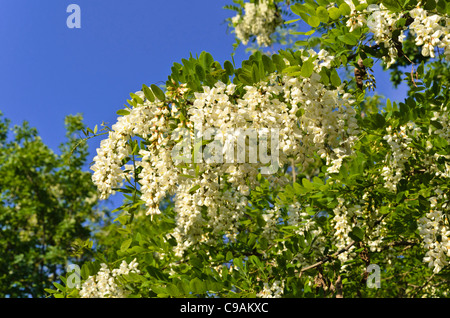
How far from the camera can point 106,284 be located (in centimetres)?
376

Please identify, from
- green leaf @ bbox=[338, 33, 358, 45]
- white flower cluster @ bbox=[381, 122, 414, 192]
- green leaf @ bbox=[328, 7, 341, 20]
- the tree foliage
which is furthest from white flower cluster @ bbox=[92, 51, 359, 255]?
white flower cluster @ bbox=[381, 122, 414, 192]

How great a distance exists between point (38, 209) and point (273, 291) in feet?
35.3

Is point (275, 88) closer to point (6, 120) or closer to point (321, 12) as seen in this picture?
point (321, 12)

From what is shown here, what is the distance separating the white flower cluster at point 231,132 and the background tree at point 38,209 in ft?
31.2

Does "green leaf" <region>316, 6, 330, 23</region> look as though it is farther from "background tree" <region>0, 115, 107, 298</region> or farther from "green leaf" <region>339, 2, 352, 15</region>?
"background tree" <region>0, 115, 107, 298</region>

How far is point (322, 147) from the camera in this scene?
2.52 meters

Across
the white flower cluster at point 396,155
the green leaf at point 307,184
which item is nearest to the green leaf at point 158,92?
the green leaf at point 307,184

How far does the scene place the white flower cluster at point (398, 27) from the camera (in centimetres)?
230

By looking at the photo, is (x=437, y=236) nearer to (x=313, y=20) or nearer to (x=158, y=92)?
(x=313, y=20)

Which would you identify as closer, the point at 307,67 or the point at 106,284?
the point at 307,67

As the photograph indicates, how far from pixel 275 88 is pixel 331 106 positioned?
37 centimetres

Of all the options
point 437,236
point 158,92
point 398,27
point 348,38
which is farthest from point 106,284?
point 398,27

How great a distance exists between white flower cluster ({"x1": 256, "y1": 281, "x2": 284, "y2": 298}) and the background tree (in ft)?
30.7
